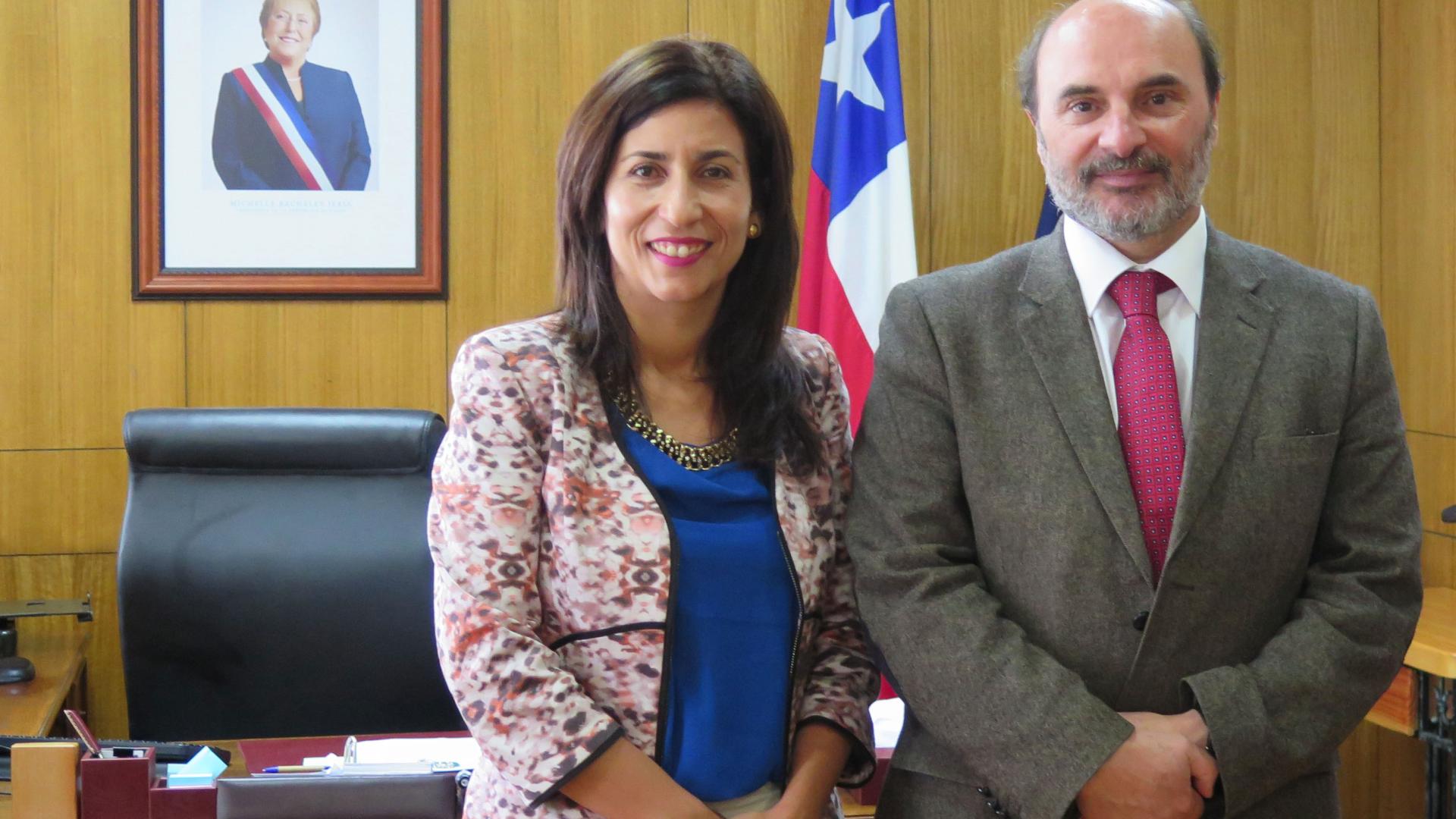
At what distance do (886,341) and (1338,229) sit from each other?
8.95 ft

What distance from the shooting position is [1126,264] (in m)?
1.60

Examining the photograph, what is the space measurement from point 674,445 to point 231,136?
2249 millimetres

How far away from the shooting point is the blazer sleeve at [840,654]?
163 cm

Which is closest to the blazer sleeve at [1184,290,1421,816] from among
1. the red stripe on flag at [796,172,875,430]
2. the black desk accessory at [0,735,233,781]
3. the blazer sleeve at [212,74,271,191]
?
the black desk accessory at [0,735,233,781]

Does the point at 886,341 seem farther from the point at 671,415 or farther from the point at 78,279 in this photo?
the point at 78,279

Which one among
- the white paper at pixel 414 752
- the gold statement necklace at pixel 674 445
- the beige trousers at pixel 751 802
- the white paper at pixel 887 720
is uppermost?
the gold statement necklace at pixel 674 445

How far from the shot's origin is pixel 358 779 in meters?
1.61

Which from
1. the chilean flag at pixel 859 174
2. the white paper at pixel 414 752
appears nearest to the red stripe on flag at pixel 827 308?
the chilean flag at pixel 859 174

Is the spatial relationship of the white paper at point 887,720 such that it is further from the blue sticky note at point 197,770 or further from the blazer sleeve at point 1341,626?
the blue sticky note at point 197,770

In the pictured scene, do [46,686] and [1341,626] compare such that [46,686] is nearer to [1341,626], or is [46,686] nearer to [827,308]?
[827,308]

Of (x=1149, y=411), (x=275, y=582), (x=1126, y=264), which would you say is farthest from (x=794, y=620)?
(x=275, y=582)

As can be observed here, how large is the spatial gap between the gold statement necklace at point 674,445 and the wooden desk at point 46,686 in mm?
1301

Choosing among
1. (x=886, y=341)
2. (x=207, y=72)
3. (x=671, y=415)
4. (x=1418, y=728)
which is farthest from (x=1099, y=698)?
(x=207, y=72)

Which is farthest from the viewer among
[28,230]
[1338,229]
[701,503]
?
[1338,229]
